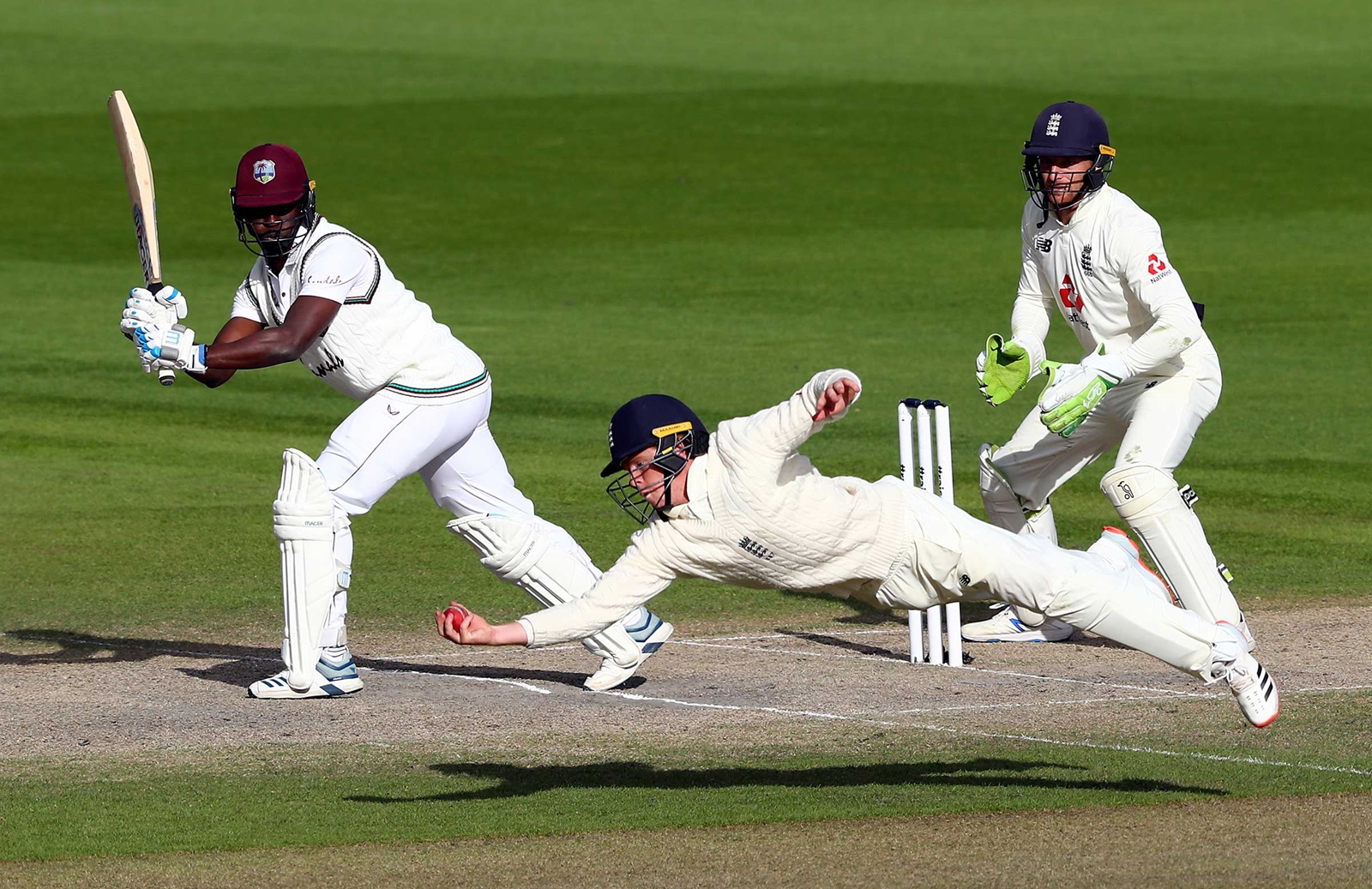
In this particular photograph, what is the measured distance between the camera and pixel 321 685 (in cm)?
877

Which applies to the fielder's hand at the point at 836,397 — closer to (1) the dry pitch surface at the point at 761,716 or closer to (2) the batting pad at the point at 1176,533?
(1) the dry pitch surface at the point at 761,716

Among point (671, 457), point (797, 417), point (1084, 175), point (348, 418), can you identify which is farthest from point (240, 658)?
point (1084, 175)

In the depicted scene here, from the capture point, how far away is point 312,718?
27.7ft

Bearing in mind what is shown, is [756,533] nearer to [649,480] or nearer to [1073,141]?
[649,480]

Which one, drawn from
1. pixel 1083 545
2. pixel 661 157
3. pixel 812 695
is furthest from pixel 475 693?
pixel 661 157

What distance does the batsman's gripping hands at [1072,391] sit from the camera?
8.44m

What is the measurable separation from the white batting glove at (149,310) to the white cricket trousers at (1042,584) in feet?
10.8

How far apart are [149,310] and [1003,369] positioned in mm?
3466

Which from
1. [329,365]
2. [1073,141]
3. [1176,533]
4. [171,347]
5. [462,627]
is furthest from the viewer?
[1073,141]

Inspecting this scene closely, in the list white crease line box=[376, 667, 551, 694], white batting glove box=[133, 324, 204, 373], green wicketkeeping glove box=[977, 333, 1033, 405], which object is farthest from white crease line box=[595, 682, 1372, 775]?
white batting glove box=[133, 324, 204, 373]

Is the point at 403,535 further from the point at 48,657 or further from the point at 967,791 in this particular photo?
the point at 967,791

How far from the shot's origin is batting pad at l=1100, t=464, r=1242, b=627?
9.02m

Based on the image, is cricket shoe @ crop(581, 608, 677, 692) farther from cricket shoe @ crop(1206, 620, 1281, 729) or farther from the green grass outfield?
cricket shoe @ crop(1206, 620, 1281, 729)

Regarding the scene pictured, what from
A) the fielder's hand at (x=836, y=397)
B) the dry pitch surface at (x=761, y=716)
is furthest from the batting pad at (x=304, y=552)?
the fielder's hand at (x=836, y=397)
